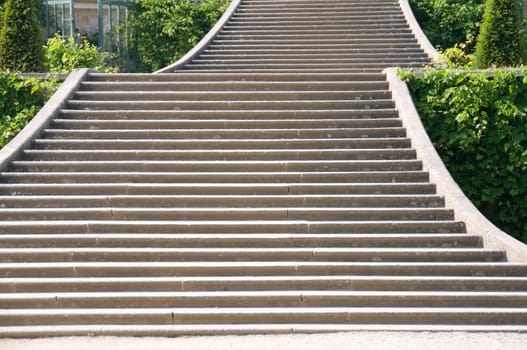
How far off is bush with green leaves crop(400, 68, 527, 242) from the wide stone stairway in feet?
2.57

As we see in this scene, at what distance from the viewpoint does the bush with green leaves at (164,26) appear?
63.7ft

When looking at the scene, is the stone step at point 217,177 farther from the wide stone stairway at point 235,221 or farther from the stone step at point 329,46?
the stone step at point 329,46

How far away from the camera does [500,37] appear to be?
43.6ft

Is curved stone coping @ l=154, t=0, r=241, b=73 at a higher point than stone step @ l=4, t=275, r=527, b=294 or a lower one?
higher

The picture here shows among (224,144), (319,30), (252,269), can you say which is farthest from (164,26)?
(252,269)

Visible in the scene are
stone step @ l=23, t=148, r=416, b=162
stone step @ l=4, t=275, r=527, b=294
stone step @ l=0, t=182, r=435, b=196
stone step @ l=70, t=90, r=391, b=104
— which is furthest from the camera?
stone step @ l=70, t=90, r=391, b=104

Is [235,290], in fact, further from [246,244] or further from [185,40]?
[185,40]

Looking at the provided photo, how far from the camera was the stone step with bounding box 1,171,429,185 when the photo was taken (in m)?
10.1

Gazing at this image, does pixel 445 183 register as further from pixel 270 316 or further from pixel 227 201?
pixel 270 316

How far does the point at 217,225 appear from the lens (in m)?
9.10

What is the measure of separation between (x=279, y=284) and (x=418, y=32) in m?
9.68

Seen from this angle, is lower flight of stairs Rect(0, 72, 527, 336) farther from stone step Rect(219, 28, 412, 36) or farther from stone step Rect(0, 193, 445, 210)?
stone step Rect(219, 28, 412, 36)
